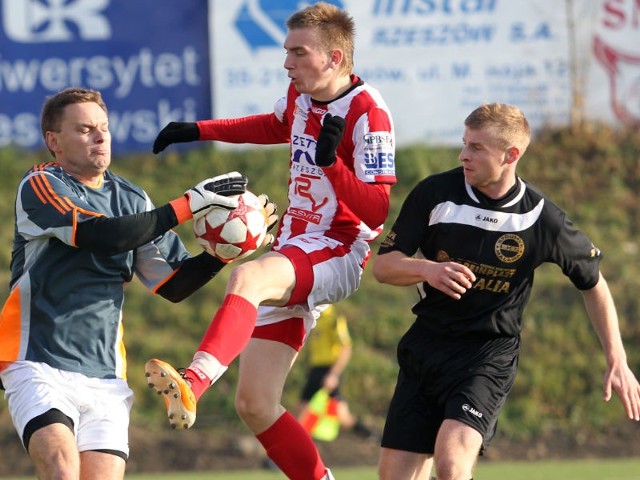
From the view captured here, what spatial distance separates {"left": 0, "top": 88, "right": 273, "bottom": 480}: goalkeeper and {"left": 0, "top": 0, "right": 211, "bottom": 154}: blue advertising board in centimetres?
935

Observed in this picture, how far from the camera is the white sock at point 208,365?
5102mm

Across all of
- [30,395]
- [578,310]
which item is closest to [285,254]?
[30,395]

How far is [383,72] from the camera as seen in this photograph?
14672 mm

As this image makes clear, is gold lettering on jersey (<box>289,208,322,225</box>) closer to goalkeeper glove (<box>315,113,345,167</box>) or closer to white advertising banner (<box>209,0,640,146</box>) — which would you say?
goalkeeper glove (<box>315,113,345,167</box>)

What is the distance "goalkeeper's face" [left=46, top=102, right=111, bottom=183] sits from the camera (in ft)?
17.4

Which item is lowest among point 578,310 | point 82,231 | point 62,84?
point 578,310

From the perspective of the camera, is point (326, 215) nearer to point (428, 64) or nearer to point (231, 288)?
point (231, 288)

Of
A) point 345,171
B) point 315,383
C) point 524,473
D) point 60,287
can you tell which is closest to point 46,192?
point 60,287

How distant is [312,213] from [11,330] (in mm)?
1635

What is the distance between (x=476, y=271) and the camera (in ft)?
18.5

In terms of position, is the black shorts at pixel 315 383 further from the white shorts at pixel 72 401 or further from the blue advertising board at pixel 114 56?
the white shorts at pixel 72 401

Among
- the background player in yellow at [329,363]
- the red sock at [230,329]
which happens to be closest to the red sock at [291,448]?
the red sock at [230,329]

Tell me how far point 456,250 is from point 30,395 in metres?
2.03

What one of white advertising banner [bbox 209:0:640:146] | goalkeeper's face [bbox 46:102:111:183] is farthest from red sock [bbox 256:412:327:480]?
white advertising banner [bbox 209:0:640:146]
